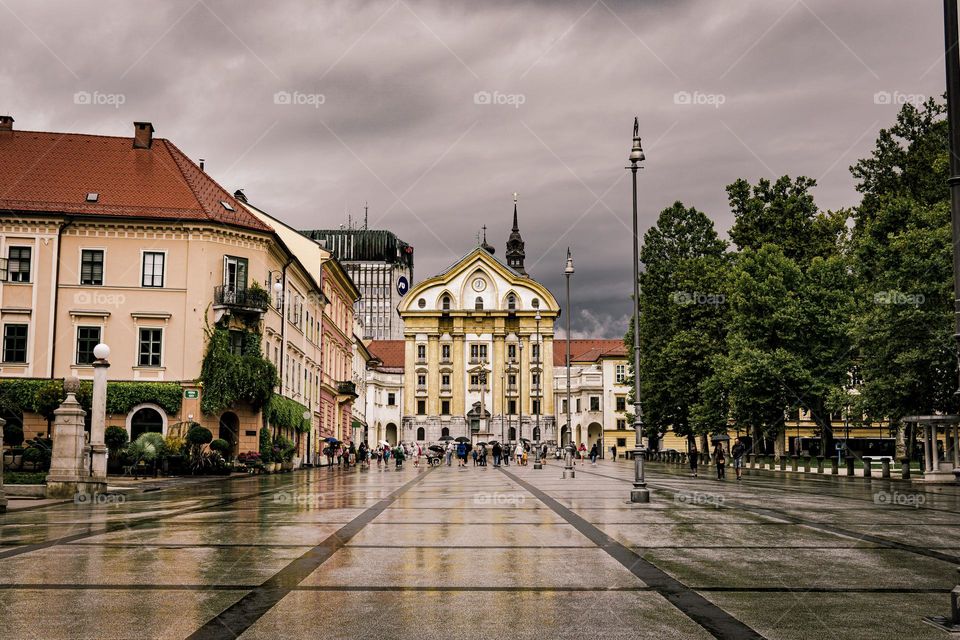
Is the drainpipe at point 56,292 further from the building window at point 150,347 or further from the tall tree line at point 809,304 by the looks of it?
the tall tree line at point 809,304

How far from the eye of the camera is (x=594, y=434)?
421 feet

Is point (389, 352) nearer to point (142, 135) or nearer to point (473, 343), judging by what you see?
point (473, 343)

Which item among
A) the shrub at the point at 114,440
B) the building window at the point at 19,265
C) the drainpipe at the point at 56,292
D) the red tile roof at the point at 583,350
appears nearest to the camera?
the shrub at the point at 114,440

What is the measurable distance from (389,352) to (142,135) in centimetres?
9915

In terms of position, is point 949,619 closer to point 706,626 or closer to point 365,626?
point 706,626

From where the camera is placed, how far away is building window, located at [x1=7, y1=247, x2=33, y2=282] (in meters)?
42.1

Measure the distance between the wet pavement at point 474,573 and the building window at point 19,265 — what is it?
26.6 m

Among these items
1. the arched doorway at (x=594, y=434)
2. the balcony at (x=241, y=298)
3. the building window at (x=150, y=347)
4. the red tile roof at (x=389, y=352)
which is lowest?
the arched doorway at (x=594, y=434)

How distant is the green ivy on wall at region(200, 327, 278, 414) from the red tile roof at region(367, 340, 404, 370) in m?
96.2

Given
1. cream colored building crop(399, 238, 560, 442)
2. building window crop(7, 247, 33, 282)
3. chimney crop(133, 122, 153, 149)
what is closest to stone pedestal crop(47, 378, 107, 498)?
building window crop(7, 247, 33, 282)

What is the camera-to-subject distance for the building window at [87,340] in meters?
42.3

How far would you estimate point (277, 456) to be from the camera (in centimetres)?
4712

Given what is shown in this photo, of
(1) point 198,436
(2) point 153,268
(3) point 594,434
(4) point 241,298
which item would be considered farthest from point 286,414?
(3) point 594,434

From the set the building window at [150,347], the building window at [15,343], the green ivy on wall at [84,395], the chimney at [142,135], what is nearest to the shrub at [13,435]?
the green ivy on wall at [84,395]
